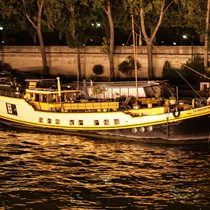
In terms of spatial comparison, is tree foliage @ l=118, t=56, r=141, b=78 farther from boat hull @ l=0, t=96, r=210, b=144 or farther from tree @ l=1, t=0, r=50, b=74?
boat hull @ l=0, t=96, r=210, b=144

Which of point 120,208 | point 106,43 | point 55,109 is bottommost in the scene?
point 120,208

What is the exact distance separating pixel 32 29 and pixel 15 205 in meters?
56.3

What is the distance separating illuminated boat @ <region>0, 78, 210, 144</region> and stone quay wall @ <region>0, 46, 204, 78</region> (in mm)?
18176

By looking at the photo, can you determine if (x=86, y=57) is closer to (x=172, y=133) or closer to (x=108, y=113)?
(x=108, y=113)

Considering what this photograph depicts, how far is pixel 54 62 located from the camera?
8581 centimetres

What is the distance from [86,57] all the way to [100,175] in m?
43.2

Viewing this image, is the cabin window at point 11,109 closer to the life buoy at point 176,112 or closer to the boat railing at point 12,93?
the boat railing at point 12,93

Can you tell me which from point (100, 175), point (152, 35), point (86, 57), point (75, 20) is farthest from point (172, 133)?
point (86, 57)

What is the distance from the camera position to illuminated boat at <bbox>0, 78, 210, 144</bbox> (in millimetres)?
47938

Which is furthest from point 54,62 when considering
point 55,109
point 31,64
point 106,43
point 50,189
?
point 50,189

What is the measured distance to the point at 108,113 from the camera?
1976 inches

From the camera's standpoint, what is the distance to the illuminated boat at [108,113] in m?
47.9

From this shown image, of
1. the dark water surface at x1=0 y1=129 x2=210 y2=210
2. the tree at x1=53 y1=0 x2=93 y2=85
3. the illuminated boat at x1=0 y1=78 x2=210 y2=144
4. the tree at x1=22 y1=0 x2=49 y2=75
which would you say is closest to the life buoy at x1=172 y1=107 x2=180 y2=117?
the illuminated boat at x1=0 y1=78 x2=210 y2=144

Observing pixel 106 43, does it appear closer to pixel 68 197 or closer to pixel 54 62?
pixel 54 62
